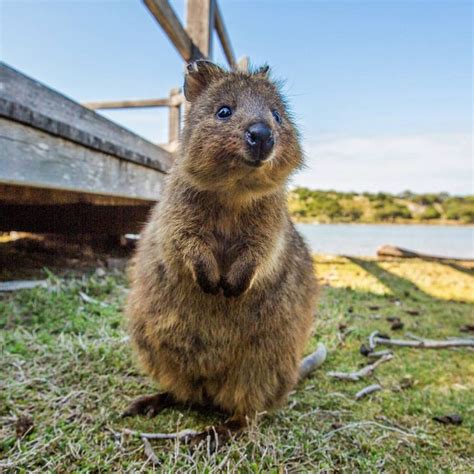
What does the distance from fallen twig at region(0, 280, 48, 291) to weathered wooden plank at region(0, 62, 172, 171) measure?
142 cm

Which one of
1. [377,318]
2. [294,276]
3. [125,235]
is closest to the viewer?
[294,276]

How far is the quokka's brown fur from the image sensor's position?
6.33ft

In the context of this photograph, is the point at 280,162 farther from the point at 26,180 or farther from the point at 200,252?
the point at 26,180

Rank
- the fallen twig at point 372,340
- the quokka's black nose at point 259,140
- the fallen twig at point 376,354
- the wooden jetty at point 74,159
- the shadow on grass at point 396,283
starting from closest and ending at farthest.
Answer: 1. the quokka's black nose at point 259,140
2. the wooden jetty at point 74,159
3. the fallen twig at point 376,354
4. the fallen twig at point 372,340
5. the shadow on grass at point 396,283

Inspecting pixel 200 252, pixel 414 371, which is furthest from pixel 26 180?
pixel 414 371

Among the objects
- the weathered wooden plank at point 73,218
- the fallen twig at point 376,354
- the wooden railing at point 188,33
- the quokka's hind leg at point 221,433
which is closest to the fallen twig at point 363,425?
the quokka's hind leg at point 221,433

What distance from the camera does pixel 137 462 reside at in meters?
1.74

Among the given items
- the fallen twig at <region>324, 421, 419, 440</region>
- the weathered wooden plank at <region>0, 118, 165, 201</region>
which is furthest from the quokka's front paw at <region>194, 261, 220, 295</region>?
the weathered wooden plank at <region>0, 118, 165, 201</region>

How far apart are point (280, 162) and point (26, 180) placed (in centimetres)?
172

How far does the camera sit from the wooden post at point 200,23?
5.24 meters

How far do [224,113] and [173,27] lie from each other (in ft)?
9.46

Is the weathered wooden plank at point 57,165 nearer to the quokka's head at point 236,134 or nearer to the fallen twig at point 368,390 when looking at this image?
the quokka's head at point 236,134

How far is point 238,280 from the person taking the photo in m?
1.93

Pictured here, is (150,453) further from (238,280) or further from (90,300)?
(90,300)
